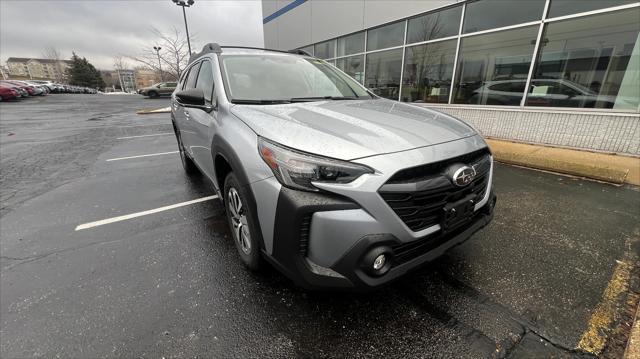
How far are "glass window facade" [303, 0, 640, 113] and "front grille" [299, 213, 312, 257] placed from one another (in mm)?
7058

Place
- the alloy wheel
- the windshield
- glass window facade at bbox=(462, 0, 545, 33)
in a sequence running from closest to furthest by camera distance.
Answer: the alloy wheel
the windshield
glass window facade at bbox=(462, 0, 545, 33)

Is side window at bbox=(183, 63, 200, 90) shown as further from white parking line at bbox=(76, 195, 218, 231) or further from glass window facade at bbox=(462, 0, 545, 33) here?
glass window facade at bbox=(462, 0, 545, 33)

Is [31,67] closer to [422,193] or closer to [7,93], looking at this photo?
[7,93]

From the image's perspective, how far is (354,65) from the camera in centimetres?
1159

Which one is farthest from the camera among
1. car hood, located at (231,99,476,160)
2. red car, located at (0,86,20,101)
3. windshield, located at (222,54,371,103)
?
red car, located at (0,86,20,101)

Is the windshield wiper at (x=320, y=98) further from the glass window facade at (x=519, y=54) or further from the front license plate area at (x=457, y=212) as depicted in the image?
the glass window facade at (x=519, y=54)

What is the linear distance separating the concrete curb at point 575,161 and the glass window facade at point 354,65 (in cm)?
666

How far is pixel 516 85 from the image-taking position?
6.70 meters

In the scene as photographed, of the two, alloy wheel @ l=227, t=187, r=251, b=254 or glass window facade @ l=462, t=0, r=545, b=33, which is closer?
alloy wheel @ l=227, t=187, r=251, b=254

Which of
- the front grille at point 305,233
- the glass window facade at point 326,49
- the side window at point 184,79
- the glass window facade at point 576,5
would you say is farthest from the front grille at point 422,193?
the glass window facade at point 326,49

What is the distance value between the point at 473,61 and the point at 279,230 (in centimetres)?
819

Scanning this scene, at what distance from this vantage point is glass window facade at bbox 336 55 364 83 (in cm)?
1121

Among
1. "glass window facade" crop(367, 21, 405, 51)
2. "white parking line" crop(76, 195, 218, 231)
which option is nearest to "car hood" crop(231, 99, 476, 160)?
"white parking line" crop(76, 195, 218, 231)

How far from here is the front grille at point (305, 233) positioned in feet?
4.93
